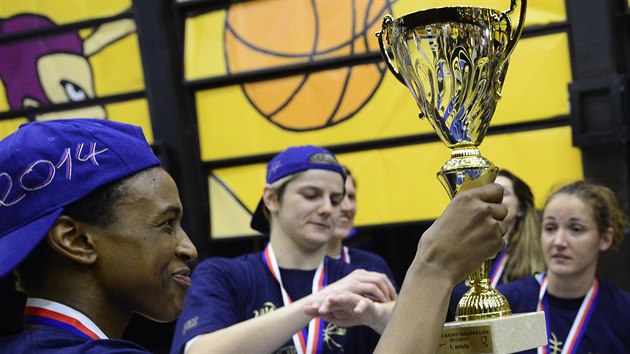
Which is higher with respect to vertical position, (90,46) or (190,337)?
(90,46)

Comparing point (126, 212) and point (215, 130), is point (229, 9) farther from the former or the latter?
point (126, 212)

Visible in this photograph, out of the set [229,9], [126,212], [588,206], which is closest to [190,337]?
[126,212]

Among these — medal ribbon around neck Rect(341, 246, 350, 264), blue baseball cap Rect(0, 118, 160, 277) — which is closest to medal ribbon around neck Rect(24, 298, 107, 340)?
blue baseball cap Rect(0, 118, 160, 277)

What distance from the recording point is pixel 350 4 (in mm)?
5160

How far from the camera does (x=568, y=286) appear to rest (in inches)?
122

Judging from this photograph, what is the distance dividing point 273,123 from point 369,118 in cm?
62

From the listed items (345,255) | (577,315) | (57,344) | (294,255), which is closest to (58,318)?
(57,344)

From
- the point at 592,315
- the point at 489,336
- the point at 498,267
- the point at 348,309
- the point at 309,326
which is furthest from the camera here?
the point at 498,267

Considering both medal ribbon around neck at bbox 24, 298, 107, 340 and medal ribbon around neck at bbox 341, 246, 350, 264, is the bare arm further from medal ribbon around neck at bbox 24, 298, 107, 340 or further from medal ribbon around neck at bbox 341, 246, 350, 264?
medal ribbon around neck at bbox 341, 246, 350, 264

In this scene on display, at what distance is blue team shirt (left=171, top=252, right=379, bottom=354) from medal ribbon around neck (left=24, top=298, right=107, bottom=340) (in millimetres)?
1175

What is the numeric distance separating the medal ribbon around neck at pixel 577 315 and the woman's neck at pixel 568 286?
20 millimetres

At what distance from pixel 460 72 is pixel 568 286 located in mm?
1619

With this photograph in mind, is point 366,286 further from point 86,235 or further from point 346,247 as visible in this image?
point 346,247

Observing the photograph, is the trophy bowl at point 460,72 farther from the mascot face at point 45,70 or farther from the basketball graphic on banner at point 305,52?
the mascot face at point 45,70
